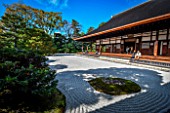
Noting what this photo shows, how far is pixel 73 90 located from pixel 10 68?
2171mm

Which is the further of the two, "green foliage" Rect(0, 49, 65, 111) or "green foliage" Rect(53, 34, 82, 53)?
"green foliage" Rect(53, 34, 82, 53)

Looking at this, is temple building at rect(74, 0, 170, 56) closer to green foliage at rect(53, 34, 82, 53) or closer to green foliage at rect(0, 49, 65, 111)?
green foliage at rect(0, 49, 65, 111)

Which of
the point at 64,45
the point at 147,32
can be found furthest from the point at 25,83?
the point at 64,45

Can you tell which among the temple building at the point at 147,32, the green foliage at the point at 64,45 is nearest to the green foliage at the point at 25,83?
the temple building at the point at 147,32

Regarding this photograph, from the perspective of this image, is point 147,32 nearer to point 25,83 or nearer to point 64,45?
point 25,83

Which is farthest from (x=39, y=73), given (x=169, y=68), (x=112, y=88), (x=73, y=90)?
(x=169, y=68)

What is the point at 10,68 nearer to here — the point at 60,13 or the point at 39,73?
the point at 39,73

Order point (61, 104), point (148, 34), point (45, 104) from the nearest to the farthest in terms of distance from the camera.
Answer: point (45, 104)
point (61, 104)
point (148, 34)

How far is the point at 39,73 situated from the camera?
7.07 feet

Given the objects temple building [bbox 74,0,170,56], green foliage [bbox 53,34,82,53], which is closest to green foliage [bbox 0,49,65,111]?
temple building [bbox 74,0,170,56]

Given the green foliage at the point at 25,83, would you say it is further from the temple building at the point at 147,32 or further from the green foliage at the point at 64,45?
the green foliage at the point at 64,45

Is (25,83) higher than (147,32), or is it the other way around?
(147,32)

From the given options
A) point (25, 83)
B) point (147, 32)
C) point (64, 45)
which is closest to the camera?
point (25, 83)

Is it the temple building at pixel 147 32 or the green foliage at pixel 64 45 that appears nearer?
the temple building at pixel 147 32
